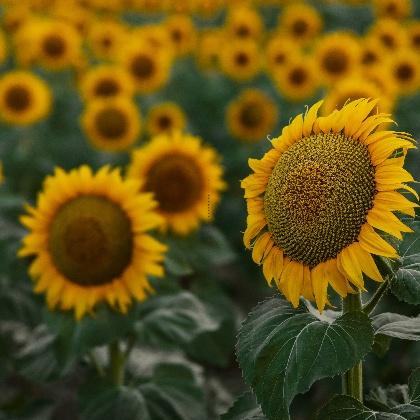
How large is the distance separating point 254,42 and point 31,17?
6.08 ft

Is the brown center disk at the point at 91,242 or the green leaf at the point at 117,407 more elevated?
the brown center disk at the point at 91,242

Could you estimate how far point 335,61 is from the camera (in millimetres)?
5301

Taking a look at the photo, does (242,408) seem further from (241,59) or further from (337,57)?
(241,59)

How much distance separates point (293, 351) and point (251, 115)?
378 cm

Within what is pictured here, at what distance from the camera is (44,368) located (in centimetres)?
258

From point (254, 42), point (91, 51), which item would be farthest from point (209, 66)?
point (91, 51)

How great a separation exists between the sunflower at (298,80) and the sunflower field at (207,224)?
0.5 inches

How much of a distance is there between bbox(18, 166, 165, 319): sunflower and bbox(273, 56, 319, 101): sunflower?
9.77ft

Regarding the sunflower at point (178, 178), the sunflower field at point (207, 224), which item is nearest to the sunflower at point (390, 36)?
the sunflower field at point (207, 224)

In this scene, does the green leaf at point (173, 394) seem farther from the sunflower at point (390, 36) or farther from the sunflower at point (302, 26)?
the sunflower at point (302, 26)

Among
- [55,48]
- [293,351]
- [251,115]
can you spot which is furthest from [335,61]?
[293,351]

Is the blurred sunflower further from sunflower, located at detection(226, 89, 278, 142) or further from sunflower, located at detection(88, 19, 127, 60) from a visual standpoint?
sunflower, located at detection(88, 19, 127, 60)

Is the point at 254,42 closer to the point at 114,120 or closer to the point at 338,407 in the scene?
the point at 114,120

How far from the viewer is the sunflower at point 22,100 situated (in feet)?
16.2
